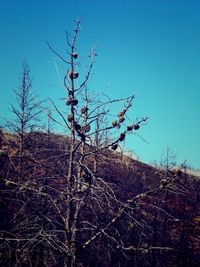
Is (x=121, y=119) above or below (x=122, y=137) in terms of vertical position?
above

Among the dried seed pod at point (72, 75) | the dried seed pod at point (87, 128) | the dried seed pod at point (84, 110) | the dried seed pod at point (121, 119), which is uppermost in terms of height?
the dried seed pod at point (72, 75)

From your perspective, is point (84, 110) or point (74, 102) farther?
point (84, 110)

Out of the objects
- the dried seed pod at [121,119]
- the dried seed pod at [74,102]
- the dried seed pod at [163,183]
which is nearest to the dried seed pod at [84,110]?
the dried seed pod at [74,102]

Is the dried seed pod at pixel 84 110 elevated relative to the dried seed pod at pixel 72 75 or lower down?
lower down

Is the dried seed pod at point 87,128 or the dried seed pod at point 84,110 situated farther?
the dried seed pod at point 84,110

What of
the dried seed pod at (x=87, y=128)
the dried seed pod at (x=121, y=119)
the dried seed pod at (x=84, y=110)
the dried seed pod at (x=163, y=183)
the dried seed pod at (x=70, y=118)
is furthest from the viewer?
the dried seed pod at (x=84, y=110)

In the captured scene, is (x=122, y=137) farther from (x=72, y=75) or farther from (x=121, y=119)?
(x=72, y=75)

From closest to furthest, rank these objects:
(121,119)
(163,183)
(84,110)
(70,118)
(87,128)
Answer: (163,183) → (121,119) → (70,118) → (87,128) → (84,110)

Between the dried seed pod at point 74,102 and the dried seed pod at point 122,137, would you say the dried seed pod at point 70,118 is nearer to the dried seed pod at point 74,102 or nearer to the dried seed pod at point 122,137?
the dried seed pod at point 74,102

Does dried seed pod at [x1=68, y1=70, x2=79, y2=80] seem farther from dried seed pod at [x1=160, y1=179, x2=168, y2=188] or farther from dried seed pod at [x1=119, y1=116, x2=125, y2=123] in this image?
dried seed pod at [x1=160, y1=179, x2=168, y2=188]

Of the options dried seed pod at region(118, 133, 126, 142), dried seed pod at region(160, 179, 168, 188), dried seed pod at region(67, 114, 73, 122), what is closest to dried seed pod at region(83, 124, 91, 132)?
dried seed pod at region(67, 114, 73, 122)

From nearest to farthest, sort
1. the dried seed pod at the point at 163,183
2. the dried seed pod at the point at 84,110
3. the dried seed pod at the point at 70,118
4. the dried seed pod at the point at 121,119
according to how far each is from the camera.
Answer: the dried seed pod at the point at 163,183 < the dried seed pod at the point at 121,119 < the dried seed pod at the point at 70,118 < the dried seed pod at the point at 84,110

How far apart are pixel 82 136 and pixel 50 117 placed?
0.80 metres

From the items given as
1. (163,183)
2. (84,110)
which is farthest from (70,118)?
(163,183)
